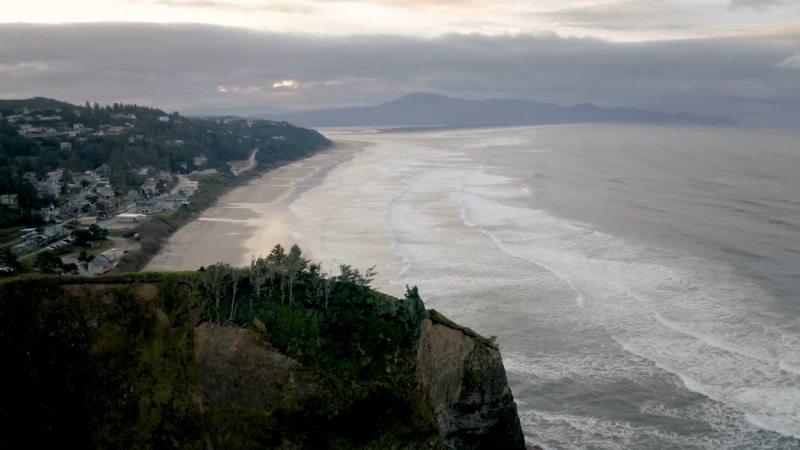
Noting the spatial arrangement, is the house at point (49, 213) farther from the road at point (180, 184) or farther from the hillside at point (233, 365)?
the hillside at point (233, 365)

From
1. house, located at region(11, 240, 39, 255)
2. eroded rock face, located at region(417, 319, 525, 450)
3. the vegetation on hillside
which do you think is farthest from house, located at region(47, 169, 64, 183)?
eroded rock face, located at region(417, 319, 525, 450)

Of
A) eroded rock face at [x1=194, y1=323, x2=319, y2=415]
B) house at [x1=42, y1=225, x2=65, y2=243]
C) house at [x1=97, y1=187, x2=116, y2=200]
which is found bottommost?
house at [x1=42, y1=225, x2=65, y2=243]

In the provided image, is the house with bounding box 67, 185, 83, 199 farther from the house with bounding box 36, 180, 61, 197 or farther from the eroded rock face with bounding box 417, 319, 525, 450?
the eroded rock face with bounding box 417, 319, 525, 450

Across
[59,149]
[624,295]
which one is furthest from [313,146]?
[624,295]

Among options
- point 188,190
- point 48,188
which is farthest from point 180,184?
point 48,188

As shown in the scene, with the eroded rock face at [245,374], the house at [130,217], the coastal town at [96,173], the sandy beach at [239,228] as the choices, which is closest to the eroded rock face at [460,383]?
the eroded rock face at [245,374]

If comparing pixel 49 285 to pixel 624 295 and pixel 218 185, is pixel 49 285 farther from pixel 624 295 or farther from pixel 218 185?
pixel 218 185
